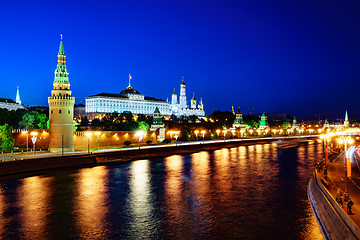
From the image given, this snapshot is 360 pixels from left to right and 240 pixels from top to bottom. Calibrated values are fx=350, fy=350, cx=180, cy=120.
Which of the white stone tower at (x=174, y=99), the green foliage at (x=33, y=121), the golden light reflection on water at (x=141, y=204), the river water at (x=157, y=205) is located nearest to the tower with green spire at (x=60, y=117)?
the river water at (x=157, y=205)

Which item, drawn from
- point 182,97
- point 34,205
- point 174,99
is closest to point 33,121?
point 34,205

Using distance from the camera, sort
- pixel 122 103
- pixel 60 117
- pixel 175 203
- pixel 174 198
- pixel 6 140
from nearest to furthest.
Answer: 1. pixel 175 203
2. pixel 174 198
3. pixel 6 140
4. pixel 60 117
5. pixel 122 103

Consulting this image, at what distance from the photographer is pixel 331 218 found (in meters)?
14.3

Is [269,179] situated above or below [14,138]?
below

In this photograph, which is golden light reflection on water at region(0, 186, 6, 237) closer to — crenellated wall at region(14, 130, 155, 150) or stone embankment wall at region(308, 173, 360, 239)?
stone embankment wall at region(308, 173, 360, 239)

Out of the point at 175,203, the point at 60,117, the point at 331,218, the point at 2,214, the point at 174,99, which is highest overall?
the point at 174,99

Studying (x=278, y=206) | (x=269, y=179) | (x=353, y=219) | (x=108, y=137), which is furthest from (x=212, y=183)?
(x=108, y=137)

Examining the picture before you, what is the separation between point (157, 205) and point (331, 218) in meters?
10.3

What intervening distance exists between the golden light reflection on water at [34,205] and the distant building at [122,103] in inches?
4146

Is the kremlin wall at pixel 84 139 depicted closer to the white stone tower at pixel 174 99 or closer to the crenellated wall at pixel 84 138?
the crenellated wall at pixel 84 138

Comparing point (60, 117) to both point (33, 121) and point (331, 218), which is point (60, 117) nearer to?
point (33, 121)

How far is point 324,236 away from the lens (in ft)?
48.5

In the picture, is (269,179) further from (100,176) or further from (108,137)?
(108,137)

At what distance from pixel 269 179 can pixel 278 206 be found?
10.2m
